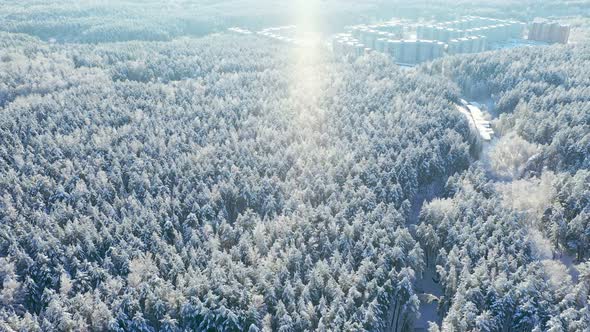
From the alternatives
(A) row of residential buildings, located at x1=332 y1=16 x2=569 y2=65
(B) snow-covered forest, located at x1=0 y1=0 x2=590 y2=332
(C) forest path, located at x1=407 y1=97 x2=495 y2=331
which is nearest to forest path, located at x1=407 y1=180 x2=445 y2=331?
(C) forest path, located at x1=407 y1=97 x2=495 y2=331

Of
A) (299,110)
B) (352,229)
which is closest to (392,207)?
(352,229)

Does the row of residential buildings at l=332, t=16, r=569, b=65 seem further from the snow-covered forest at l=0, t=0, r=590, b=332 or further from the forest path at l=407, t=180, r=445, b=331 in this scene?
the forest path at l=407, t=180, r=445, b=331

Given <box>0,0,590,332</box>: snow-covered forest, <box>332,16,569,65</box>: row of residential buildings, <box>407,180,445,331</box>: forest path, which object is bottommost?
<box>407,180,445,331</box>: forest path

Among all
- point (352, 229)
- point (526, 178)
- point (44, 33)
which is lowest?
point (526, 178)

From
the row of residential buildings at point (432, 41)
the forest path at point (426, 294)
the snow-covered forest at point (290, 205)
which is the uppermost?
the row of residential buildings at point (432, 41)

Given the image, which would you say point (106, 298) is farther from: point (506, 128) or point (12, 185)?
point (506, 128)

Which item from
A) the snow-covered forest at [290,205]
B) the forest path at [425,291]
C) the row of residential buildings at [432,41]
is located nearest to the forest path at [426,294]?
the forest path at [425,291]

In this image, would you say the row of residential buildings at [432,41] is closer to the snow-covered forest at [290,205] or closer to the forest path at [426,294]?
the snow-covered forest at [290,205]

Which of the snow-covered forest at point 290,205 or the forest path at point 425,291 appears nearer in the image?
the snow-covered forest at point 290,205
